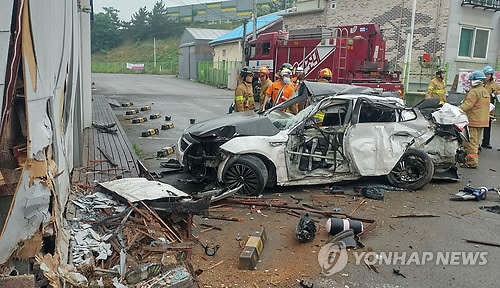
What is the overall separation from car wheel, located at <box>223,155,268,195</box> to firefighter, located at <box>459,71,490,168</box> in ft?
15.8

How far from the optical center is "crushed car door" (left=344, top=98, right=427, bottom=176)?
6.77 meters

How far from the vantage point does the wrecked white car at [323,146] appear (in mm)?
6445

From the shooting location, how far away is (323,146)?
22.0ft

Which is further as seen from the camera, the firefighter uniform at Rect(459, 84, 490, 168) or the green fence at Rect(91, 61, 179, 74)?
the green fence at Rect(91, 61, 179, 74)

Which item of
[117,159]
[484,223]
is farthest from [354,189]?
[117,159]

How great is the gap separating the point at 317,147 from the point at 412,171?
1.69 m

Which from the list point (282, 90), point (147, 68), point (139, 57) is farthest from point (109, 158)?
point (139, 57)

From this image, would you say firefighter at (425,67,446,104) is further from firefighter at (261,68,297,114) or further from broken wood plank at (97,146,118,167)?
broken wood plank at (97,146,118,167)

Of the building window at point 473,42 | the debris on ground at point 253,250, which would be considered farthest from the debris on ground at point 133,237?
the building window at point 473,42

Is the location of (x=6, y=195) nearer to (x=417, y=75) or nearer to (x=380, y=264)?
(x=380, y=264)

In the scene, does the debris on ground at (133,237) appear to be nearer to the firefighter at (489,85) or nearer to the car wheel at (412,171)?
the car wheel at (412,171)

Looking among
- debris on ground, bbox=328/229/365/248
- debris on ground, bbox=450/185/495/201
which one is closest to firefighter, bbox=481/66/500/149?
debris on ground, bbox=450/185/495/201

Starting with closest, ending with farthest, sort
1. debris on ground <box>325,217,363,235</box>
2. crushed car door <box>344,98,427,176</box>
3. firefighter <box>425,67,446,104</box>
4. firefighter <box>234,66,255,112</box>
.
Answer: debris on ground <box>325,217,363,235</box>, crushed car door <box>344,98,427,176</box>, firefighter <box>234,66,255,112</box>, firefighter <box>425,67,446,104</box>

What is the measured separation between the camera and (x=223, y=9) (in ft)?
253
